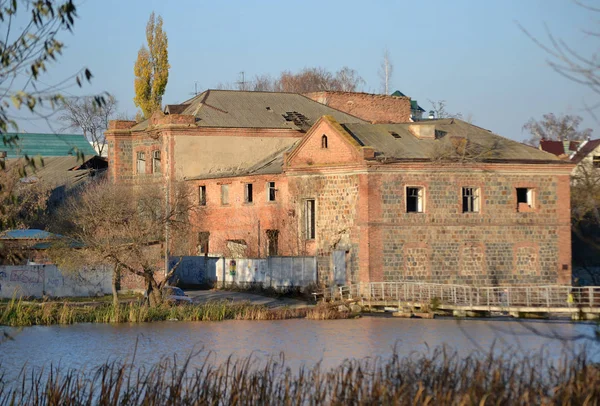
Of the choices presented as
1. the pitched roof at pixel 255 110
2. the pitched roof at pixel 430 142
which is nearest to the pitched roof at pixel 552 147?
the pitched roof at pixel 255 110

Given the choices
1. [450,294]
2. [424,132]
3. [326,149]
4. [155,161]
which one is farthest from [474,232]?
[155,161]

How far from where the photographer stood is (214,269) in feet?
173

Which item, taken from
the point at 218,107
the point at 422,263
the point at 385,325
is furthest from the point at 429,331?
the point at 218,107

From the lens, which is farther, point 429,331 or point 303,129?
point 303,129

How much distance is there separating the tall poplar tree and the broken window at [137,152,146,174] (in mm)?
13573

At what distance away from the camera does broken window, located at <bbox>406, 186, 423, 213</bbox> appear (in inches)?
1795

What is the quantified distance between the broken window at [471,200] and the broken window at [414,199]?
2212 mm

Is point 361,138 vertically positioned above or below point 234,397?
above

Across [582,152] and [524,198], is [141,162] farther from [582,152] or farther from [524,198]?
[582,152]

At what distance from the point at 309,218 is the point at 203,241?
10.3 m

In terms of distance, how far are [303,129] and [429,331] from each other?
86.6 feet

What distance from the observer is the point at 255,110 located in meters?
61.1

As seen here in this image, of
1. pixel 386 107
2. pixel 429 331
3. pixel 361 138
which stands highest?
pixel 386 107

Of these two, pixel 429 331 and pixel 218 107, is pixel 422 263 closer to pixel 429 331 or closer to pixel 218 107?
pixel 429 331
